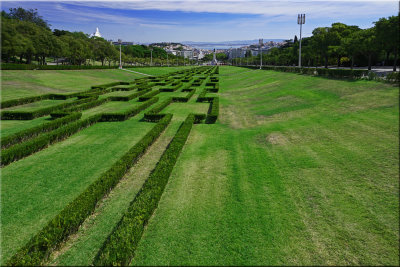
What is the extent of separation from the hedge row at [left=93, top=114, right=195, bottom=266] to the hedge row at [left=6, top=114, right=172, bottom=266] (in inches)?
39.7

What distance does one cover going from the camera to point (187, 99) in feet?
87.2

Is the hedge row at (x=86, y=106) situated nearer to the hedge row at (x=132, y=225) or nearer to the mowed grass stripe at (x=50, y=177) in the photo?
the mowed grass stripe at (x=50, y=177)

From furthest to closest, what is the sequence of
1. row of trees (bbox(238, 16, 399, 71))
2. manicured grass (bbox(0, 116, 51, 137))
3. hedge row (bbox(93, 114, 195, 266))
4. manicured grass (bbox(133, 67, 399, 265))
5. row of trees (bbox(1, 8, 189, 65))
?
row of trees (bbox(1, 8, 189, 65))
row of trees (bbox(238, 16, 399, 71))
manicured grass (bbox(0, 116, 51, 137))
manicured grass (bbox(133, 67, 399, 265))
hedge row (bbox(93, 114, 195, 266))

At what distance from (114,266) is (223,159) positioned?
267 inches

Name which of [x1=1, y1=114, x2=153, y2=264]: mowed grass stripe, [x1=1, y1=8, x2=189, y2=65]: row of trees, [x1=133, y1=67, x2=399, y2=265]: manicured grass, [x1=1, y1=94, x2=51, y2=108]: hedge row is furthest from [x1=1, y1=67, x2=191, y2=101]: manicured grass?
[x1=133, y1=67, x2=399, y2=265]: manicured grass

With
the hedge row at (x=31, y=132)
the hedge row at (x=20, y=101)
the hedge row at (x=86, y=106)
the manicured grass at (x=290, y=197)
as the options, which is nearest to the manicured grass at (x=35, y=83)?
the hedge row at (x=20, y=101)

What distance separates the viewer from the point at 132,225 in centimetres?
592

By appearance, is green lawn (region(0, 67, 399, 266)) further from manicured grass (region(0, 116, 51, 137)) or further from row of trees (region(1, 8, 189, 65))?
row of trees (region(1, 8, 189, 65))

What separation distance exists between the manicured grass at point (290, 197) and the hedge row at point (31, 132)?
871 cm

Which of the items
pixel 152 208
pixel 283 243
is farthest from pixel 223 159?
pixel 283 243

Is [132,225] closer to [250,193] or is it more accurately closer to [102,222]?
[102,222]

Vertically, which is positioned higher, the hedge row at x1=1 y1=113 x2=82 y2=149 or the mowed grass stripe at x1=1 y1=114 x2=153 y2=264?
the hedge row at x1=1 y1=113 x2=82 y2=149

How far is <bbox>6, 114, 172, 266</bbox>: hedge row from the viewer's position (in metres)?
5.26

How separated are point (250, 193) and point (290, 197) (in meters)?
1.19
